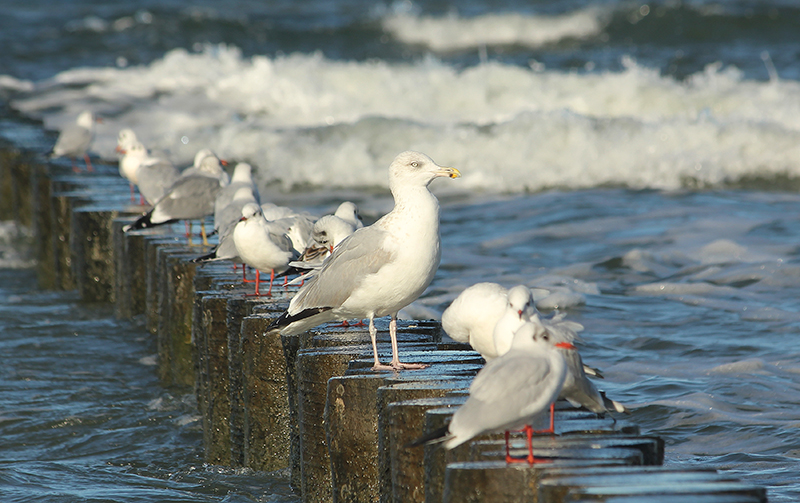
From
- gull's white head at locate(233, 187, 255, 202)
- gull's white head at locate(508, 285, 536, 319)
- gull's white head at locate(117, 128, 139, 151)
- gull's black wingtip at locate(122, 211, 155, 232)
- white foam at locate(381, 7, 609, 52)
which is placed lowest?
gull's white head at locate(508, 285, 536, 319)

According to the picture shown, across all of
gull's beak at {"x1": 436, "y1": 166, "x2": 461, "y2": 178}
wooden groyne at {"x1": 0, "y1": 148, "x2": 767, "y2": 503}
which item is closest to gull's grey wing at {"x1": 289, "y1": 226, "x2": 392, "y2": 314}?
wooden groyne at {"x1": 0, "y1": 148, "x2": 767, "y2": 503}

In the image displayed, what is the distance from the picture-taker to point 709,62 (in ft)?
79.0

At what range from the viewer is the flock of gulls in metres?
2.98

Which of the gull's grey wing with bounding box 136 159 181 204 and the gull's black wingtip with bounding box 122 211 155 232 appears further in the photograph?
the gull's grey wing with bounding box 136 159 181 204

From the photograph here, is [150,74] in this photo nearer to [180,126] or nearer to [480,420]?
[180,126]

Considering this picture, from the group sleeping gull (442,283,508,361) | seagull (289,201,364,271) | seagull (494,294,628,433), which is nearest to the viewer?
seagull (494,294,628,433)

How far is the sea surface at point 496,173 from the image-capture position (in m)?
5.66

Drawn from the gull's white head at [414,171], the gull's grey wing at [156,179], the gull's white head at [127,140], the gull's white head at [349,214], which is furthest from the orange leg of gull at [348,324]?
the gull's white head at [127,140]

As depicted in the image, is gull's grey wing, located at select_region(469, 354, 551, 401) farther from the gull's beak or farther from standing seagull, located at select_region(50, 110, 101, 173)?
standing seagull, located at select_region(50, 110, 101, 173)

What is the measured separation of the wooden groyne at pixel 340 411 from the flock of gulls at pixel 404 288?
0.34 ft

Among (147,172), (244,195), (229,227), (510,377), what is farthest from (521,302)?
(147,172)

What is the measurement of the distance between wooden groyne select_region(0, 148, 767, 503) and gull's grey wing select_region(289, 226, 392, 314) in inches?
7.8

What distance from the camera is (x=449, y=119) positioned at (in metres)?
19.0

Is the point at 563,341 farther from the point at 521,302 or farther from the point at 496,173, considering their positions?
the point at 496,173
